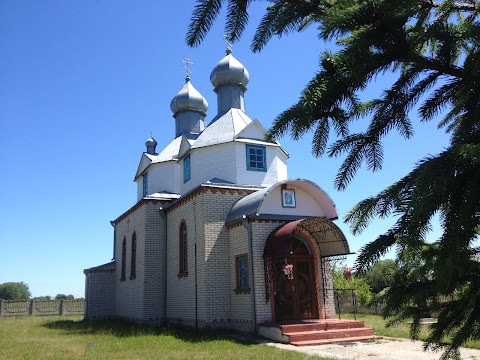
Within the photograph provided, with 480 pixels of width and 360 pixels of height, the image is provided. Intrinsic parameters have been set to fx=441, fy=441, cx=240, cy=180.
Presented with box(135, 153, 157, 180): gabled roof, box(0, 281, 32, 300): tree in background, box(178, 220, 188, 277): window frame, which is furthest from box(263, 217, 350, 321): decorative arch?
box(0, 281, 32, 300): tree in background

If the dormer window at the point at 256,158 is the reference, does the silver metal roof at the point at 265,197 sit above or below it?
below

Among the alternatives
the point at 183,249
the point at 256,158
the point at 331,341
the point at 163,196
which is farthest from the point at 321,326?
the point at 163,196

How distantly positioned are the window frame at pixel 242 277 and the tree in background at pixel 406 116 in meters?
9.79

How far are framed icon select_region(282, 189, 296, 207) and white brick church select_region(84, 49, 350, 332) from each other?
3 cm

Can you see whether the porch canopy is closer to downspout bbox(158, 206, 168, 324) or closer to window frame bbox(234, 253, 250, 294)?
window frame bbox(234, 253, 250, 294)

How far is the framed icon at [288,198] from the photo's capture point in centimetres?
1298

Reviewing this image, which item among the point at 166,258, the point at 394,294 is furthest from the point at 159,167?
the point at 394,294

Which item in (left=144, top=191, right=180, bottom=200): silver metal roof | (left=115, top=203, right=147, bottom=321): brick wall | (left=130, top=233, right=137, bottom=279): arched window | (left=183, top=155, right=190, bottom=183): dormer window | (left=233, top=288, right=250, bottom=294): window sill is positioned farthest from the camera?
(left=130, top=233, right=137, bottom=279): arched window

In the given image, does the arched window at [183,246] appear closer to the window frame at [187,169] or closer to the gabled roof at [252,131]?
the window frame at [187,169]

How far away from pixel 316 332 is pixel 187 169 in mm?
7845

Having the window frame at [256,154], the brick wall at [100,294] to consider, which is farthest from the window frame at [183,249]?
the brick wall at [100,294]

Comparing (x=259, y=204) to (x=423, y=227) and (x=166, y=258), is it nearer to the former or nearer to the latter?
(x=166, y=258)

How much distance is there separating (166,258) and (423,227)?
14.6m

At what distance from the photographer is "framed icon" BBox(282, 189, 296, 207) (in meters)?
13.0
